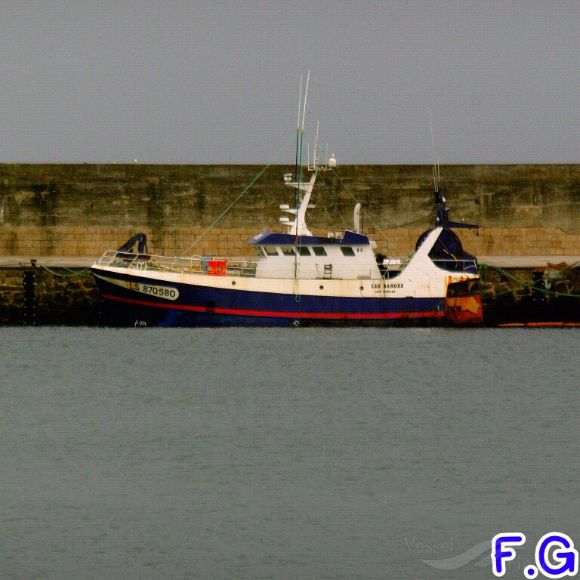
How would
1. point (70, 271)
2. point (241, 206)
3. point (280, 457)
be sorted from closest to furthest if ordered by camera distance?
1. point (280, 457)
2. point (70, 271)
3. point (241, 206)

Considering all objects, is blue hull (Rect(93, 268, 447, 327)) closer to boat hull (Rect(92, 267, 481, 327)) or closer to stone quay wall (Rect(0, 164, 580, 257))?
boat hull (Rect(92, 267, 481, 327))

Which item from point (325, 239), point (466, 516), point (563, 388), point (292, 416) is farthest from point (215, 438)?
point (325, 239)

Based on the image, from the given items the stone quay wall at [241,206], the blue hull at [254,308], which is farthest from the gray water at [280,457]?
the stone quay wall at [241,206]

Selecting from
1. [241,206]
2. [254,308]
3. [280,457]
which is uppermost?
[241,206]

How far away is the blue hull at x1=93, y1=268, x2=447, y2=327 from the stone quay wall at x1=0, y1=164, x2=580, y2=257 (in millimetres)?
5354

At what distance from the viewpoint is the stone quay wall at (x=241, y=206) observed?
40656mm

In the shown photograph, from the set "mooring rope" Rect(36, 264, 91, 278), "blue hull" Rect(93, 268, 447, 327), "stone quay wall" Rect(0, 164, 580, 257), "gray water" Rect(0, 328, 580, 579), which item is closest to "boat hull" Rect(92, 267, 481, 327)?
"blue hull" Rect(93, 268, 447, 327)

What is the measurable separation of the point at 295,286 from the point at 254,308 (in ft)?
2.99

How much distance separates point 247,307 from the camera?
3438 cm

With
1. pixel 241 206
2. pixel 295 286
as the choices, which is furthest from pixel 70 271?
pixel 241 206

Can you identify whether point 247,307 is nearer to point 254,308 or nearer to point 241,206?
point 254,308

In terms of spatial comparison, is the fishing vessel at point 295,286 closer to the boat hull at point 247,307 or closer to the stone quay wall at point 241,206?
the boat hull at point 247,307

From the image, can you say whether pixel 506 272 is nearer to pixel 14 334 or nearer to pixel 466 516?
pixel 14 334

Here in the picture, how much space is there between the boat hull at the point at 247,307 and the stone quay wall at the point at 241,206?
5.32m
